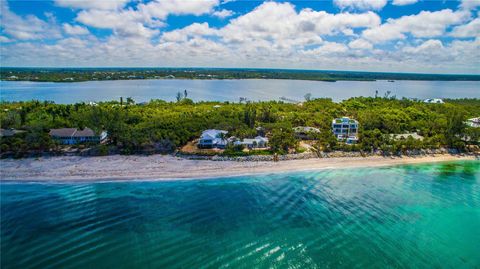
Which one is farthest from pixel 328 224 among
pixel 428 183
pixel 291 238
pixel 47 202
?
pixel 47 202

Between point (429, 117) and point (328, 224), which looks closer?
point (328, 224)

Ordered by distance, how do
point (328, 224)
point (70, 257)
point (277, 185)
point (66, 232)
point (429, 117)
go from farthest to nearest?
point (429, 117) < point (277, 185) < point (328, 224) < point (66, 232) < point (70, 257)

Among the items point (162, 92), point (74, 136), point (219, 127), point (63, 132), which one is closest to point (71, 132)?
point (63, 132)

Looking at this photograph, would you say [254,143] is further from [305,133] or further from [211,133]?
[305,133]

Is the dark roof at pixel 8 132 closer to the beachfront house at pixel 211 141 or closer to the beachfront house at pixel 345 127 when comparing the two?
the beachfront house at pixel 211 141

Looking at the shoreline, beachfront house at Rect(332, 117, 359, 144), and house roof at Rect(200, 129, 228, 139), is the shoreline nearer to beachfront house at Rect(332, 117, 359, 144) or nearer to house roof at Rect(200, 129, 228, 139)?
house roof at Rect(200, 129, 228, 139)

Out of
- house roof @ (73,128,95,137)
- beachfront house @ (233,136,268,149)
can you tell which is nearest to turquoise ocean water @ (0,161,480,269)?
beachfront house @ (233,136,268,149)

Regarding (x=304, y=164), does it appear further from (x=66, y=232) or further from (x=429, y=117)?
(x=429, y=117)
